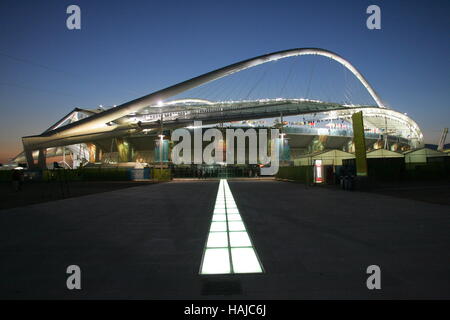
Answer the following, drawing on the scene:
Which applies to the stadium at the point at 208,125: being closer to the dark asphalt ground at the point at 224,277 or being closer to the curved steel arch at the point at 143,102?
the curved steel arch at the point at 143,102

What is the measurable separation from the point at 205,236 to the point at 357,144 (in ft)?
48.4

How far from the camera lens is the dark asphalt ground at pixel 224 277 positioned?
319cm

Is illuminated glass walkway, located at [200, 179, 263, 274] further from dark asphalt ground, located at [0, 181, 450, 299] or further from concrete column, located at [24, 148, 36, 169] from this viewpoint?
concrete column, located at [24, 148, 36, 169]

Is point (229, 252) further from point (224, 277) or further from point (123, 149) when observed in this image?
point (123, 149)

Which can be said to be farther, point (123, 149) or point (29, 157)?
point (123, 149)

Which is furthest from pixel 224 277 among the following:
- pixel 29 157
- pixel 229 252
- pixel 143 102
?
pixel 29 157

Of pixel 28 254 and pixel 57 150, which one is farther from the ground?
pixel 57 150

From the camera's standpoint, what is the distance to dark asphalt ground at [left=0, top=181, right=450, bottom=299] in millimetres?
3188

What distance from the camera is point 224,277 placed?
142 inches

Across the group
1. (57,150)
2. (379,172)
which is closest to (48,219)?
(379,172)

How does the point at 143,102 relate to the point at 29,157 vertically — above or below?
above

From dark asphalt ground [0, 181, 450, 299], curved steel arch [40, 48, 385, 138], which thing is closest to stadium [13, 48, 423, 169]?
curved steel arch [40, 48, 385, 138]
